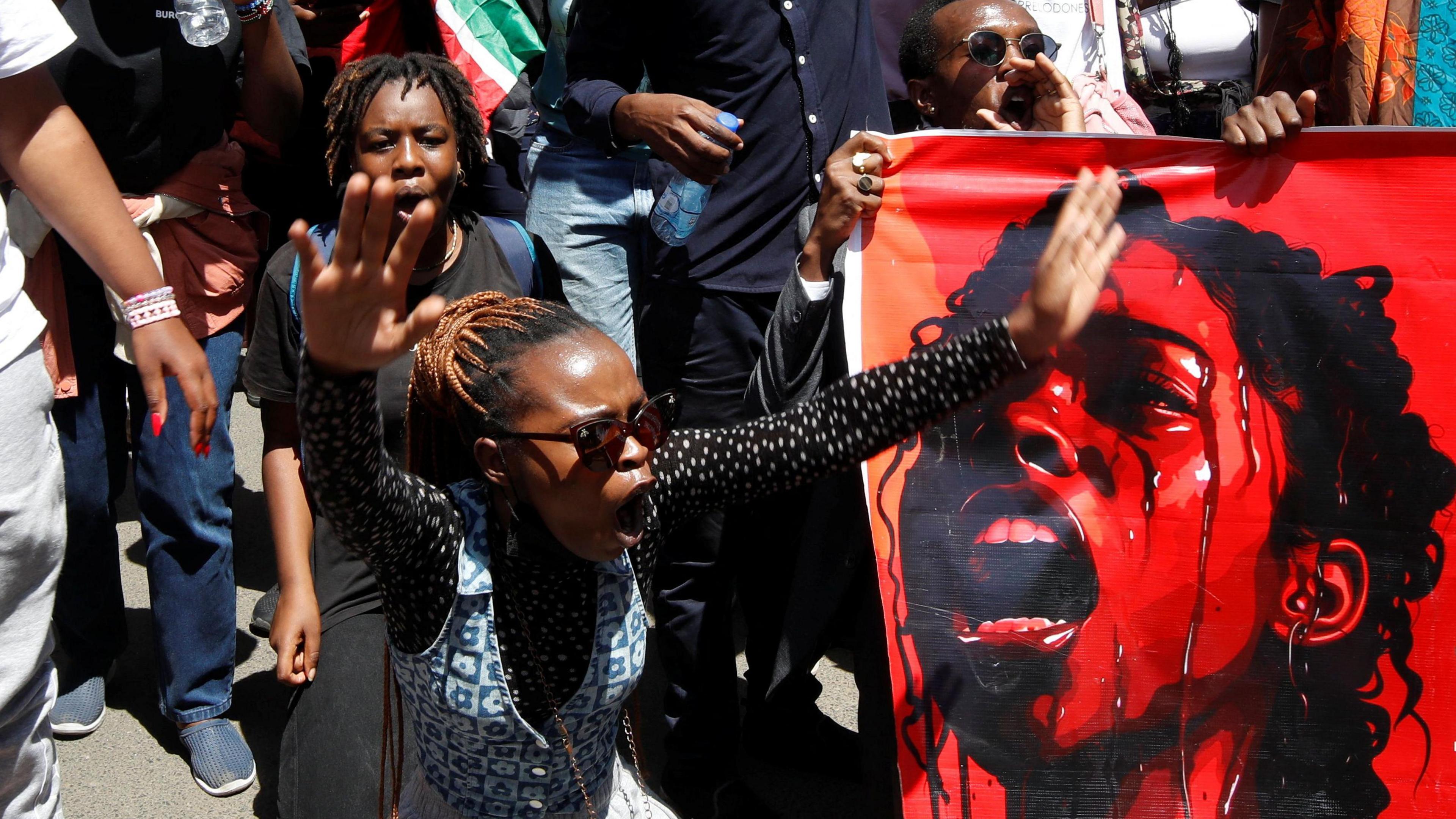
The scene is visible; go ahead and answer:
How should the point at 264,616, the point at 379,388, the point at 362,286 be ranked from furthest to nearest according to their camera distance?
1. the point at 264,616
2. the point at 379,388
3. the point at 362,286

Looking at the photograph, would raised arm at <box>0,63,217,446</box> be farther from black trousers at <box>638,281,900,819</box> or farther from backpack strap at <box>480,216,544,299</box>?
black trousers at <box>638,281,900,819</box>

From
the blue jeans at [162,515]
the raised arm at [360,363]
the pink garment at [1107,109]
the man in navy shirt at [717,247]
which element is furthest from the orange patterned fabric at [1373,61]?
the blue jeans at [162,515]

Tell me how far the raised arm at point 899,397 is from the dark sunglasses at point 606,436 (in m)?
0.21

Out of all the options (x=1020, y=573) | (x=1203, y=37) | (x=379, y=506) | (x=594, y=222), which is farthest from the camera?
(x=1203, y=37)

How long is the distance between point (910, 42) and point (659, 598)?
155 cm

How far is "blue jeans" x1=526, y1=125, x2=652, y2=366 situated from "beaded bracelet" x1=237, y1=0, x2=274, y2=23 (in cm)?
75

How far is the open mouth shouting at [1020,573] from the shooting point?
99.8 inches

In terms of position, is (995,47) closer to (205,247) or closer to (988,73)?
(988,73)

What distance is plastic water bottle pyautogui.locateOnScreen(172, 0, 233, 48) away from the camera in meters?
3.02

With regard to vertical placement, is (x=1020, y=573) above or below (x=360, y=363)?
below

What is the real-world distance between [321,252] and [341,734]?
0.97 m

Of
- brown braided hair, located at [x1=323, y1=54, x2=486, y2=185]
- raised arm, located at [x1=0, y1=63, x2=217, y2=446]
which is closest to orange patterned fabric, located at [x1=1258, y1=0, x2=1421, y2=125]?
brown braided hair, located at [x1=323, y1=54, x2=486, y2=185]

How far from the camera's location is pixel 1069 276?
1823 millimetres

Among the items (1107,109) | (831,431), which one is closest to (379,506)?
(831,431)
